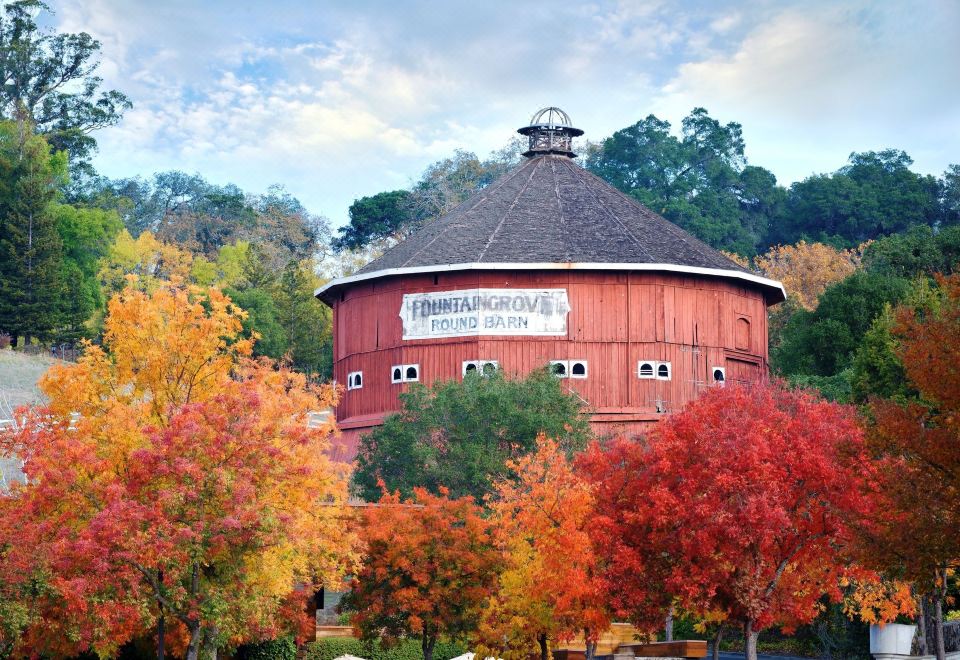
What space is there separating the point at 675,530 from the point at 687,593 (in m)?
1.28

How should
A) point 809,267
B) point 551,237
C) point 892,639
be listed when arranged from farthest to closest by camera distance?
point 809,267 < point 551,237 < point 892,639

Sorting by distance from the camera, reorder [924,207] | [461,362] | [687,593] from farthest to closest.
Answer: [924,207]
[461,362]
[687,593]

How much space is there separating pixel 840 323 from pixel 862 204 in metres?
43.6

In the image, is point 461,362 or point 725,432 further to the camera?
point 461,362

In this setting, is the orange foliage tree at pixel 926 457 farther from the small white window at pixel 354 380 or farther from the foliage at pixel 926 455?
the small white window at pixel 354 380

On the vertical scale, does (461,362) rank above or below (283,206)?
below

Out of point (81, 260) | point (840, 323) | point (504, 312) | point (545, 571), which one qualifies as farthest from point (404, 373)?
point (81, 260)

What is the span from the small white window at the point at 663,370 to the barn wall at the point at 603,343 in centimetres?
17

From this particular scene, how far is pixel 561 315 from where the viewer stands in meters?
50.6

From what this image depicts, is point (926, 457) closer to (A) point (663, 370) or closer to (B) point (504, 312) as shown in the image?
(A) point (663, 370)

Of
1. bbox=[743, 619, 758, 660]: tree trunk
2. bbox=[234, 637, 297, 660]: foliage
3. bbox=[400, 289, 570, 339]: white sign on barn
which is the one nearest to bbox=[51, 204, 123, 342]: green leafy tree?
bbox=[400, 289, 570, 339]: white sign on barn

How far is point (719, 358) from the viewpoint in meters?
52.2

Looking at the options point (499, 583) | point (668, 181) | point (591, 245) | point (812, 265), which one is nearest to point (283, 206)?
point (668, 181)

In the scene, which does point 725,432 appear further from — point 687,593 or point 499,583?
point 499,583
